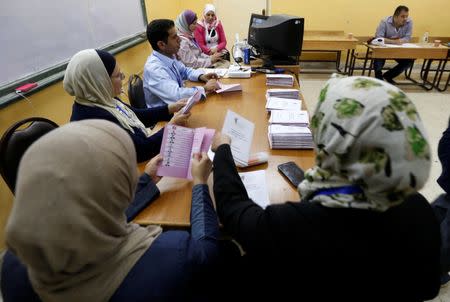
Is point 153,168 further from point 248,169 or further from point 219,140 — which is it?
point 248,169

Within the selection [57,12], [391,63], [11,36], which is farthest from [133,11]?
[391,63]

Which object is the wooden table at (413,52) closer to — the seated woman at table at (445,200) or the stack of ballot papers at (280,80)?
the stack of ballot papers at (280,80)

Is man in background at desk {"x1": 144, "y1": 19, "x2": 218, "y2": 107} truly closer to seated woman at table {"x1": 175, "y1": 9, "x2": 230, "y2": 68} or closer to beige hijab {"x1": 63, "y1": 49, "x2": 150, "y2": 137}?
beige hijab {"x1": 63, "y1": 49, "x2": 150, "y2": 137}

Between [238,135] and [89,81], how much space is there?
0.76 m

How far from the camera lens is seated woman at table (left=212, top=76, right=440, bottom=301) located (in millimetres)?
547

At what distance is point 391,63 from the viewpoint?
543cm

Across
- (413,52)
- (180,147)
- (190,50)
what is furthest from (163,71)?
(413,52)

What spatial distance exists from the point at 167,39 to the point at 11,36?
99 centimetres

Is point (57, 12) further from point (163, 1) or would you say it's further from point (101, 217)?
point (163, 1)

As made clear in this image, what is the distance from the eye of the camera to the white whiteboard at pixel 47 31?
1.78 metres

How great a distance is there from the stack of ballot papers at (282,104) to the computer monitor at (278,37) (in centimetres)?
90

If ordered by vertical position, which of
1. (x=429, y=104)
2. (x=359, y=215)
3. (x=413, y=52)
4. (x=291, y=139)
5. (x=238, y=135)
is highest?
(x=359, y=215)

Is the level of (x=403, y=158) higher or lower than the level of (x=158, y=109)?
higher

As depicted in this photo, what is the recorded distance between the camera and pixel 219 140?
1.08 m
